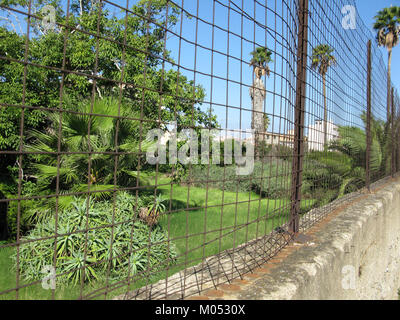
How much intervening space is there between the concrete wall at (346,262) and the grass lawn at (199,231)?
0.99 feet

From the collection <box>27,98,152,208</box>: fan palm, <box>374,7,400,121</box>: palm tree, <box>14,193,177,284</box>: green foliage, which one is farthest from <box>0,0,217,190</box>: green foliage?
<box>374,7,400,121</box>: palm tree

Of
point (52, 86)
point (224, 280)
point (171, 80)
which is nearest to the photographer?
point (224, 280)

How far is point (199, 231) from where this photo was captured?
7016 mm

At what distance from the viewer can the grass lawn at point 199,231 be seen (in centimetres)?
→ 200

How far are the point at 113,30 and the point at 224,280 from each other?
300 inches

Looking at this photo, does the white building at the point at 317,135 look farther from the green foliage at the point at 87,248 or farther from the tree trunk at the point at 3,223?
the tree trunk at the point at 3,223

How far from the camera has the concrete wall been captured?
6.46ft

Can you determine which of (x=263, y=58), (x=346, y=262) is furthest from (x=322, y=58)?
(x=346, y=262)

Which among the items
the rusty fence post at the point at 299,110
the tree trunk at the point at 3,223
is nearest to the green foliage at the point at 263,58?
the rusty fence post at the point at 299,110

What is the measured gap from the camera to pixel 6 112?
5.85 meters

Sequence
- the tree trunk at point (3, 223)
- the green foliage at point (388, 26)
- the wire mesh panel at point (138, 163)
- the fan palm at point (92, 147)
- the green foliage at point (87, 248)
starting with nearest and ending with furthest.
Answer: the wire mesh panel at point (138, 163)
the green foliage at point (87, 248)
the fan palm at point (92, 147)
the tree trunk at point (3, 223)
the green foliage at point (388, 26)

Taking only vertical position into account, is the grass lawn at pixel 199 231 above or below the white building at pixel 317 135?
below
